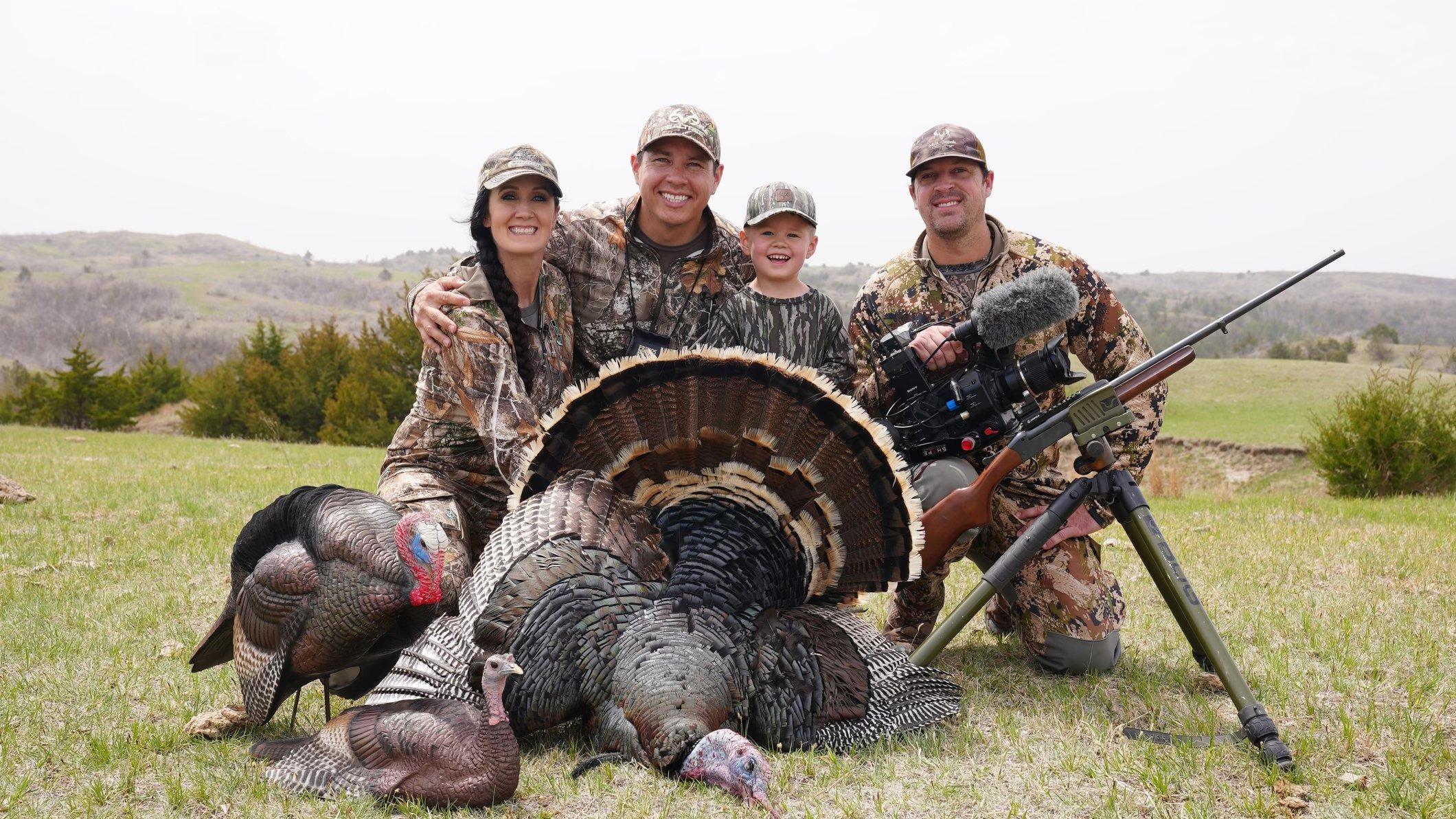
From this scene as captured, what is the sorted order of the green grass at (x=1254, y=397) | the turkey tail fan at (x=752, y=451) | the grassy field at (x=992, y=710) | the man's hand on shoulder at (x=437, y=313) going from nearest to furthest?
the grassy field at (x=992, y=710) < the turkey tail fan at (x=752, y=451) < the man's hand on shoulder at (x=437, y=313) < the green grass at (x=1254, y=397)

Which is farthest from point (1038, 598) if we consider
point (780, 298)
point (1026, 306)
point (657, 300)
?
point (657, 300)

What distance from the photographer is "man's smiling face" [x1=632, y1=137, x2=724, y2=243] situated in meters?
4.61

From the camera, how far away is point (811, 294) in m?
4.55

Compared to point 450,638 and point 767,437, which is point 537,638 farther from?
point 767,437

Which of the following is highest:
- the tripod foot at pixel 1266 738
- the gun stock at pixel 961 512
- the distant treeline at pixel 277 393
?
the gun stock at pixel 961 512

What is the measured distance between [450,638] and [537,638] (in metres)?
0.33

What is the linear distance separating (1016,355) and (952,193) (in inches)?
35.5

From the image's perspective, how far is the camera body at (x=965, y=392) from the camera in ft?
12.4

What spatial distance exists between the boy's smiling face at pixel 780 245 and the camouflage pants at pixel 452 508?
168 centimetres

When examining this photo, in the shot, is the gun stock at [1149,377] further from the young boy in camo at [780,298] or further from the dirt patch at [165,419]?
the dirt patch at [165,419]

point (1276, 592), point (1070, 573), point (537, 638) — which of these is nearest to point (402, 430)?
point (537, 638)

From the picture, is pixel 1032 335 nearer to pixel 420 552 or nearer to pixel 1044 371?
pixel 1044 371

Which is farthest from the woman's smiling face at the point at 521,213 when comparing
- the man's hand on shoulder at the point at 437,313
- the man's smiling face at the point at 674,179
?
the man's smiling face at the point at 674,179

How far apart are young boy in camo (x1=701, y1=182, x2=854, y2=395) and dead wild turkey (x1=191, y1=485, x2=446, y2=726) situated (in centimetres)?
178
